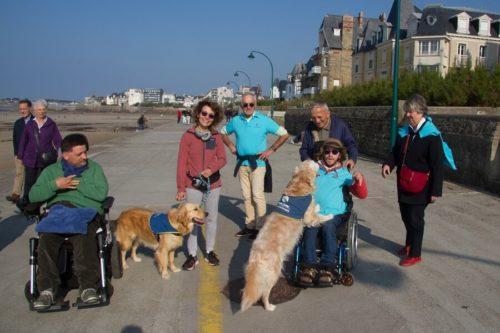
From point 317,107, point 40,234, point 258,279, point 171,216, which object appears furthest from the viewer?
point 317,107

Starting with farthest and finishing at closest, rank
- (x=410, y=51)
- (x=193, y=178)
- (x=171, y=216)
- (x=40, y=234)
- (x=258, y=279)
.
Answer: (x=410, y=51)
(x=193, y=178)
(x=171, y=216)
(x=40, y=234)
(x=258, y=279)

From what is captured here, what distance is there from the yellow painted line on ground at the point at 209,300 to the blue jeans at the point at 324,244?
0.98 meters

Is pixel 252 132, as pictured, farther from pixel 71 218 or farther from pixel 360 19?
pixel 360 19

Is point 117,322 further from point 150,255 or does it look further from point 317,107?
point 317,107

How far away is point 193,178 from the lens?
16.2 feet

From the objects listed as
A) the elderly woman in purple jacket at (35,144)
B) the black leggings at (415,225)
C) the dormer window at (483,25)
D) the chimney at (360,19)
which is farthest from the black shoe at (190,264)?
the chimney at (360,19)

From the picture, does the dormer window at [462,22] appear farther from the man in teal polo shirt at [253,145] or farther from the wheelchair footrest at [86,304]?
the wheelchair footrest at [86,304]

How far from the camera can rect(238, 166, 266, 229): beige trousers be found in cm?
615

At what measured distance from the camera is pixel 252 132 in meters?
6.09

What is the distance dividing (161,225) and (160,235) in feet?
0.48

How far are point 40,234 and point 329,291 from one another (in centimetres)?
286

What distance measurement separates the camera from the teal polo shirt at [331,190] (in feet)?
15.5

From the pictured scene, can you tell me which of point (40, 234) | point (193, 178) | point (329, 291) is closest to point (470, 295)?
point (329, 291)

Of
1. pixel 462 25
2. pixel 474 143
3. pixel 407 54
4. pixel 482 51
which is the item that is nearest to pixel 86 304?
pixel 474 143
